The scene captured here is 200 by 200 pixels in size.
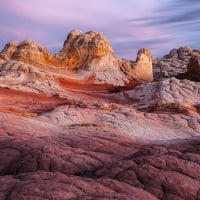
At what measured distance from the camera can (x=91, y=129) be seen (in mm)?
18766

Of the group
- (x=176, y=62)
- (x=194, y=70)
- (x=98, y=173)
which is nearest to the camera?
(x=98, y=173)

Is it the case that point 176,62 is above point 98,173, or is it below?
above

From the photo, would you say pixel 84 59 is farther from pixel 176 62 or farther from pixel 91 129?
pixel 91 129

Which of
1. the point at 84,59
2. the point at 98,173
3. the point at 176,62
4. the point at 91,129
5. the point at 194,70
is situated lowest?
the point at 91,129

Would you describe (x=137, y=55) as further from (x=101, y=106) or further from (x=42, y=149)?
(x=42, y=149)

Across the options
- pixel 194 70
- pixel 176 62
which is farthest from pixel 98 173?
pixel 176 62

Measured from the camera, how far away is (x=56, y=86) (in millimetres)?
48375

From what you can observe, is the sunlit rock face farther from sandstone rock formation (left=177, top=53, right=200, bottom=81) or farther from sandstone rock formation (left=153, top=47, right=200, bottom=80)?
sandstone rock formation (left=153, top=47, right=200, bottom=80)

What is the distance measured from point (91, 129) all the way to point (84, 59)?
157 ft


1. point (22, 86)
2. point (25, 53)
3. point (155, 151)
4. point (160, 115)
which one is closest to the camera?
point (155, 151)

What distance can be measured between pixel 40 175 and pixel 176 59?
9246cm

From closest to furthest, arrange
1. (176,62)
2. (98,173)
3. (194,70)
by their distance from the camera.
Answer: (98,173), (194,70), (176,62)

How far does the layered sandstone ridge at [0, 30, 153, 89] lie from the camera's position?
202ft

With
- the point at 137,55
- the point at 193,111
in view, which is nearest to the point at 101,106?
the point at 193,111
